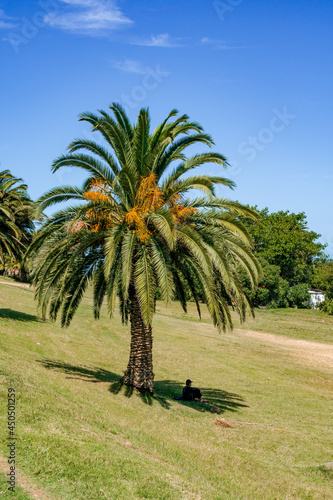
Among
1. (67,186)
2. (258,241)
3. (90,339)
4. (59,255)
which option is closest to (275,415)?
(59,255)

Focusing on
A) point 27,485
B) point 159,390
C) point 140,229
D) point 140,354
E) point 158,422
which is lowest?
point 159,390

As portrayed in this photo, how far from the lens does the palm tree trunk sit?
15.7m

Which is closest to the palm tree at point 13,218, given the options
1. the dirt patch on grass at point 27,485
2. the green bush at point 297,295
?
the dirt patch on grass at point 27,485

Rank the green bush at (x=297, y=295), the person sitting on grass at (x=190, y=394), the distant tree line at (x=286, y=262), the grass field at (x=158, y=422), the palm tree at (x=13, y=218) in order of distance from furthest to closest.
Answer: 1. the green bush at (x=297, y=295)
2. the distant tree line at (x=286, y=262)
3. the palm tree at (x=13, y=218)
4. the person sitting on grass at (x=190, y=394)
5. the grass field at (x=158, y=422)

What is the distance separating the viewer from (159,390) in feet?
59.0

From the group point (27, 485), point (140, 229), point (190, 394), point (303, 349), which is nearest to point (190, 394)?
point (190, 394)

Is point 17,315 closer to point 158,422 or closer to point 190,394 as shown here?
point 190,394

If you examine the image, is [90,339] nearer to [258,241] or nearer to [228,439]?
[228,439]

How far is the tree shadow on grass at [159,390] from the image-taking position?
609 inches

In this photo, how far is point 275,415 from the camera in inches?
661

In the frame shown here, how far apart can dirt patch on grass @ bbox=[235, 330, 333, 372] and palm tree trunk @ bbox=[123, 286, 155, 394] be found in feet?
52.3

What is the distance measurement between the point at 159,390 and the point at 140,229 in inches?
275

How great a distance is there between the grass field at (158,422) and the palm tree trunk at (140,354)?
1.90 feet

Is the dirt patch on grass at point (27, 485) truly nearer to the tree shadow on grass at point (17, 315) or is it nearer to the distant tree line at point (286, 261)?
the tree shadow on grass at point (17, 315)
